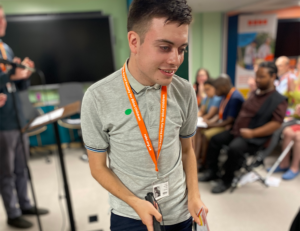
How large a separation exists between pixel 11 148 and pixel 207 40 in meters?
3.85

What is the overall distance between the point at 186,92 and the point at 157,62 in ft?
0.71

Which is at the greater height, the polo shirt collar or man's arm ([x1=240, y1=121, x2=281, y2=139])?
the polo shirt collar

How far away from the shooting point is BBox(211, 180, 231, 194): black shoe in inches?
95.9

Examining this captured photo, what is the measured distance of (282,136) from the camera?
2.95m

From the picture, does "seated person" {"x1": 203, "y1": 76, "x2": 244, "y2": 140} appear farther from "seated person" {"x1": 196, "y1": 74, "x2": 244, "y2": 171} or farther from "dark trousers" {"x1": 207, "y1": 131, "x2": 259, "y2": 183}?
"dark trousers" {"x1": 207, "y1": 131, "x2": 259, "y2": 183}

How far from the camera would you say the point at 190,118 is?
0.87 metres

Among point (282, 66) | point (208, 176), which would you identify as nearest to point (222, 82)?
point (208, 176)

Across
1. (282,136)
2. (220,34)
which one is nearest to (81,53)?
(220,34)

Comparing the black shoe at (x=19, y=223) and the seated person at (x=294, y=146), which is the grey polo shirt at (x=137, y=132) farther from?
the seated person at (x=294, y=146)

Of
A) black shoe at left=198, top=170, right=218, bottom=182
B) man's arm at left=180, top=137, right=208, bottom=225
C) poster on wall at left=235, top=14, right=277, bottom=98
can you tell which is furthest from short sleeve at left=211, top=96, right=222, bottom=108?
man's arm at left=180, top=137, right=208, bottom=225

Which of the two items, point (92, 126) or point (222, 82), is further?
point (222, 82)

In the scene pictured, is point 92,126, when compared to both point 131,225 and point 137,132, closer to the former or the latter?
point 137,132

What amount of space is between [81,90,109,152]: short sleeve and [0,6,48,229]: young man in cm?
120

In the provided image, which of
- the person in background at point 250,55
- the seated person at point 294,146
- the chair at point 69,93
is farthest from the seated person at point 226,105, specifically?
the chair at point 69,93
